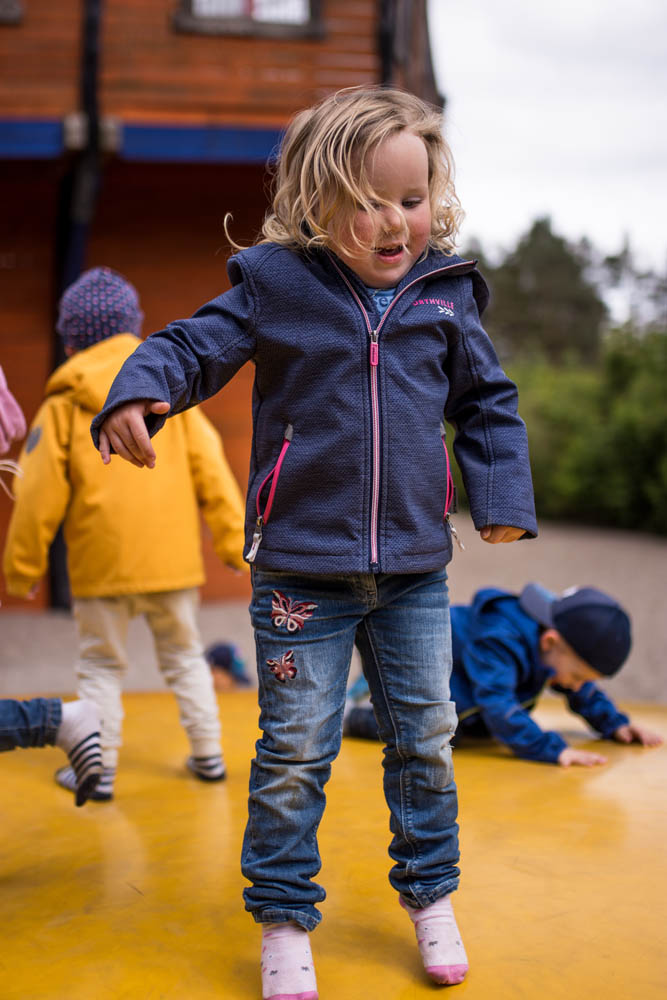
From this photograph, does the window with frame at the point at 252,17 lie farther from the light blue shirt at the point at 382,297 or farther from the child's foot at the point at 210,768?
the light blue shirt at the point at 382,297

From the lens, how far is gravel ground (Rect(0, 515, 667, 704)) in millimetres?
6090

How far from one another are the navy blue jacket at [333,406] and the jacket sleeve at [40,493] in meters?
1.15

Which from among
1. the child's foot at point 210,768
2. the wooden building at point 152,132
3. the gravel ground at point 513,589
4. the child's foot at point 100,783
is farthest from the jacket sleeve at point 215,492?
the wooden building at point 152,132

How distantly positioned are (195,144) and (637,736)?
4.95 m

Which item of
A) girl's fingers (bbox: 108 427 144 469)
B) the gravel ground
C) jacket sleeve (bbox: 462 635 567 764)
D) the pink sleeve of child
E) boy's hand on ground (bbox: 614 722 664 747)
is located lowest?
the gravel ground

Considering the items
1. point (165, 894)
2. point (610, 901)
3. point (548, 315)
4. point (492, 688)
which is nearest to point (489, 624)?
point (492, 688)

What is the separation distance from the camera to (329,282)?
1857 millimetres

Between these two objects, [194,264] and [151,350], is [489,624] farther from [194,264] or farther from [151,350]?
[194,264]

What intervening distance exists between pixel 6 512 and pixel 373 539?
19.8ft

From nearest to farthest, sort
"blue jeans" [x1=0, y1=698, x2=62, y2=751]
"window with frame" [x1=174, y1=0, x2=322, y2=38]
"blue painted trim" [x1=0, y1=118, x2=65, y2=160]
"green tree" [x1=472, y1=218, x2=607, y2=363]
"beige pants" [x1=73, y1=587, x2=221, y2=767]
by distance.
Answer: "blue jeans" [x1=0, y1=698, x2=62, y2=751]
"beige pants" [x1=73, y1=587, x2=221, y2=767]
"blue painted trim" [x1=0, y1=118, x2=65, y2=160]
"window with frame" [x1=174, y1=0, x2=322, y2=38]
"green tree" [x1=472, y1=218, x2=607, y2=363]

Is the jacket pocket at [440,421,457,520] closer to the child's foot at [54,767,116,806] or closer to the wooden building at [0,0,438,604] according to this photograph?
the child's foot at [54,767,116,806]

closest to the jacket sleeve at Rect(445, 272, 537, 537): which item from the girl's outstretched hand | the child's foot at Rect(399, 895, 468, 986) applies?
the girl's outstretched hand

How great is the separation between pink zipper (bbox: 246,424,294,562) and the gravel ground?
386cm

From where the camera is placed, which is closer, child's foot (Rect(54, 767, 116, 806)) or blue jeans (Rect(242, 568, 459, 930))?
blue jeans (Rect(242, 568, 459, 930))
